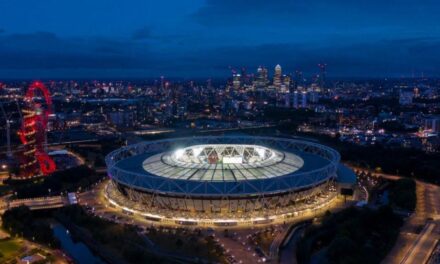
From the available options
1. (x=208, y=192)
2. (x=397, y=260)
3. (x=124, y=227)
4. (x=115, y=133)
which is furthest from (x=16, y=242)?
(x=115, y=133)

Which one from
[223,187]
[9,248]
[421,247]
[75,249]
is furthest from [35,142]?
[421,247]

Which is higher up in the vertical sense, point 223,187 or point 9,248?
point 223,187

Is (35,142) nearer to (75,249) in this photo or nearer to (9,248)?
(75,249)

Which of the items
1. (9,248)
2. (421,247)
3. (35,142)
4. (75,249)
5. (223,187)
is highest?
(35,142)

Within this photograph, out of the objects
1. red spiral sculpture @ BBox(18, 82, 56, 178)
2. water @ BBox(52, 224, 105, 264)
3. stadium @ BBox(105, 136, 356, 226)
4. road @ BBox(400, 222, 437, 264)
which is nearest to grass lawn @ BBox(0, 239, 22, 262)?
water @ BBox(52, 224, 105, 264)

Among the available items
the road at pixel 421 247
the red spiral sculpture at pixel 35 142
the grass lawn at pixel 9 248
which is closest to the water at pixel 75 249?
the grass lawn at pixel 9 248

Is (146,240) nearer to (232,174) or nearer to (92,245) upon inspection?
→ (92,245)

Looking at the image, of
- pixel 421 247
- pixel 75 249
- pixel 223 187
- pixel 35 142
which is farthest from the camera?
pixel 35 142
